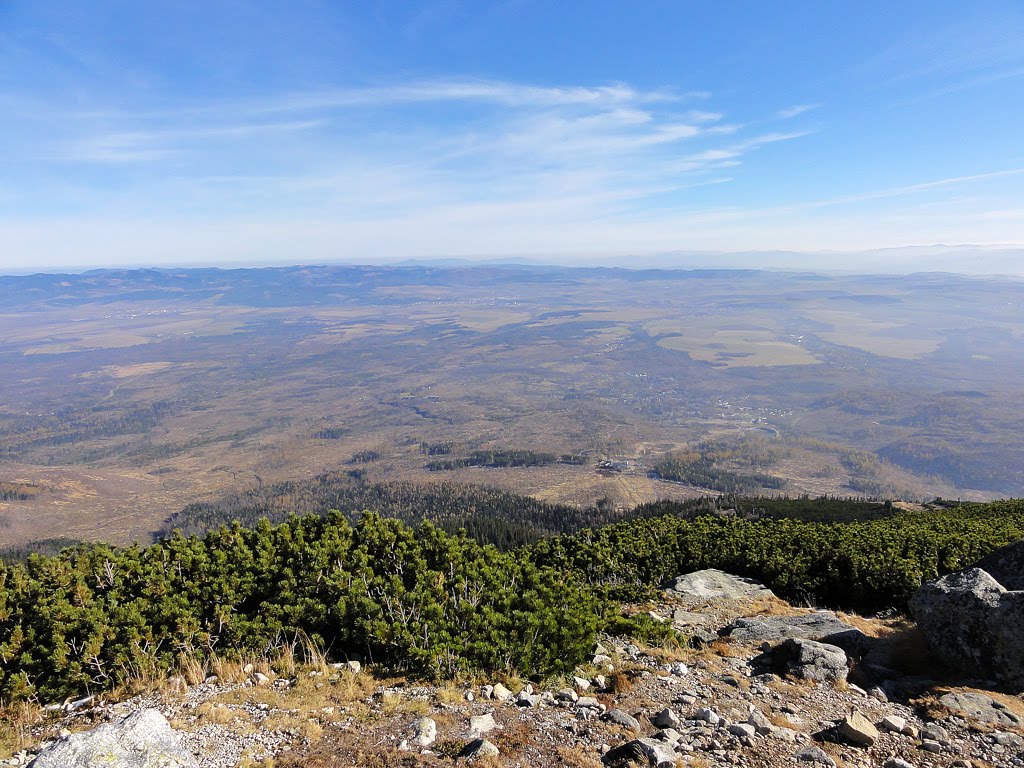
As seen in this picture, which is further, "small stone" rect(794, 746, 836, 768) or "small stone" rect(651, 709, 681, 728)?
"small stone" rect(651, 709, 681, 728)

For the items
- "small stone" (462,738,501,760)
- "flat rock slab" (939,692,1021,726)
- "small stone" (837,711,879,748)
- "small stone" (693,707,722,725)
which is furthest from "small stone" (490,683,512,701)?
"flat rock slab" (939,692,1021,726)

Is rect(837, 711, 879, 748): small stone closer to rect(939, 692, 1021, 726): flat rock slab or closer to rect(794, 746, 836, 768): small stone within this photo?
rect(794, 746, 836, 768): small stone

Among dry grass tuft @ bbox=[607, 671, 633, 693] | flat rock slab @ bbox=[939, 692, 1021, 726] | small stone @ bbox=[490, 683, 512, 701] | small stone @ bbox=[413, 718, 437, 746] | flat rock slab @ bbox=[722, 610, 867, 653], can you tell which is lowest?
flat rock slab @ bbox=[722, 610, 867, 653]

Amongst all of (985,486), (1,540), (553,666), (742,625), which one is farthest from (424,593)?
(985,486)

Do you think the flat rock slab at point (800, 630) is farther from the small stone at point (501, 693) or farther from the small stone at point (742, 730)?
the small stone at point (501, 693)

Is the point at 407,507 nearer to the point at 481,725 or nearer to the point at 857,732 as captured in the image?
the point at 481,725

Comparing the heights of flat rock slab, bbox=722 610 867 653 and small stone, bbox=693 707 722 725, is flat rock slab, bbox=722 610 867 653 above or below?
below

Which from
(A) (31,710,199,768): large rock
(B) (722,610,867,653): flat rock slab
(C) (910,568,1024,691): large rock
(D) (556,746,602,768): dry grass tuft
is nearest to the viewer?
(A) (31,710,199,768): large rock
